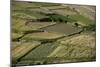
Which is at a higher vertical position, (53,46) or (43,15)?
(43,15)

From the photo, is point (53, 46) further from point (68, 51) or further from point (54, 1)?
point (54, 1)

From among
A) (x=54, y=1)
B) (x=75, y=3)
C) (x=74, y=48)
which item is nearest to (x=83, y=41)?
(x=74, y=48)

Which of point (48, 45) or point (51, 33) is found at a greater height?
point (51, 33)
